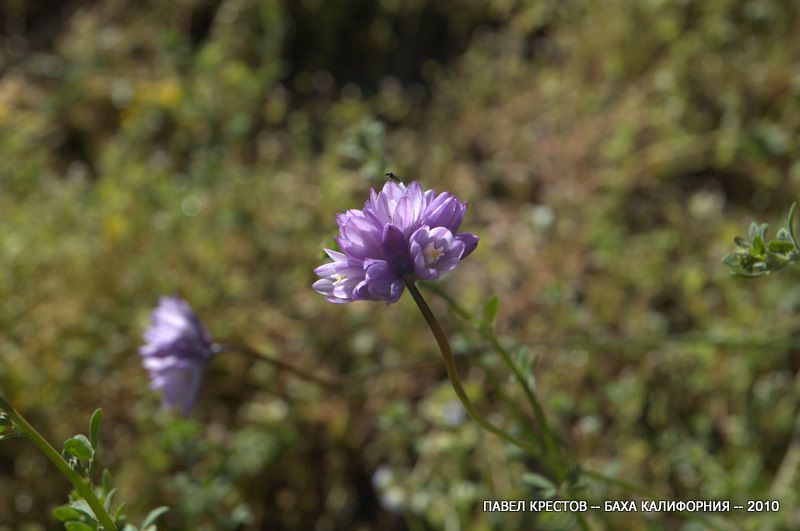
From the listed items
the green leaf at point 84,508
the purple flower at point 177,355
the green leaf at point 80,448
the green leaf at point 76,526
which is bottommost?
the green leaf at point 76,526

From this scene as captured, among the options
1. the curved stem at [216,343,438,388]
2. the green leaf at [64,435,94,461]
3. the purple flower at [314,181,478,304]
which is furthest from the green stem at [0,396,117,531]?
the curved stem at [216,343,438,388]

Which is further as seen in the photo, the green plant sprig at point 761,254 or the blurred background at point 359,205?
the blurred background at point 359,205

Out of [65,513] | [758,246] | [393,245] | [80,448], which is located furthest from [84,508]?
[758,246]

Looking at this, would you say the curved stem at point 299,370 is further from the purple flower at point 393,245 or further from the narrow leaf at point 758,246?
the narrow leaf at point 758,246

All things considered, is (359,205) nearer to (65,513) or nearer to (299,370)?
(299,370)

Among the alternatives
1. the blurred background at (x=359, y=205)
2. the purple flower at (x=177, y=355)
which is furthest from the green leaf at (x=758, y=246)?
the purple flower at (x=177, y=355)

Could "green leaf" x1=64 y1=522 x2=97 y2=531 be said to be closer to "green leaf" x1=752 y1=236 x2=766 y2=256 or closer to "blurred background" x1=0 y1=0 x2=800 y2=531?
"blurred background" x1=0 y1=0 x2=800 y2=531
